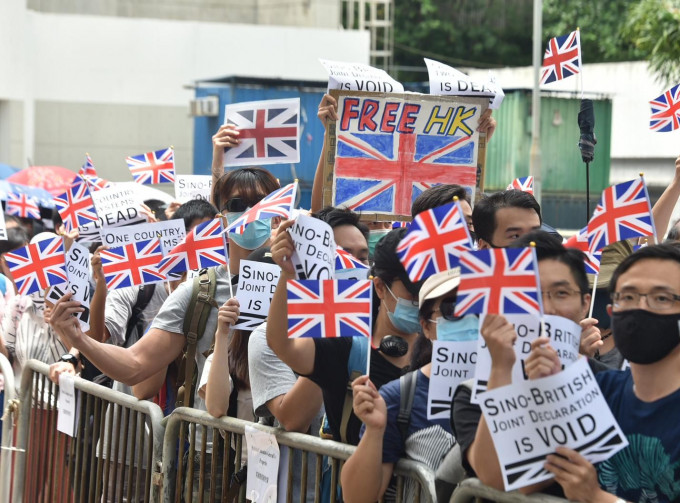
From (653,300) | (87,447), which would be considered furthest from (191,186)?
(653,300)

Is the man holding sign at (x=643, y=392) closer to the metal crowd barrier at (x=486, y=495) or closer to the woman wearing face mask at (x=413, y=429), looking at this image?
the metal crowd barrier at (x=486, y=495)

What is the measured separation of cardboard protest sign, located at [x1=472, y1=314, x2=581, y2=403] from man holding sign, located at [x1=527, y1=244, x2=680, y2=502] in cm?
15

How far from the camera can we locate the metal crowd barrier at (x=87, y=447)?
596cm

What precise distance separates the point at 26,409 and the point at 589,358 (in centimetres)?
410

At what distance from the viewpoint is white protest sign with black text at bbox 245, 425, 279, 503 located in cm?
498

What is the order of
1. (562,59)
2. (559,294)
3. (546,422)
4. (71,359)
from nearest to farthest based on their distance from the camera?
(546,422), (559,294), (71,359), (562,59)

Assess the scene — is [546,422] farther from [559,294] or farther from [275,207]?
[275,207]

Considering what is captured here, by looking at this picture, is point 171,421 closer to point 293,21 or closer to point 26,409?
point 26,409

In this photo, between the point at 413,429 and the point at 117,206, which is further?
the point at 117,206

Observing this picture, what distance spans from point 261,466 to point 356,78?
240 cm

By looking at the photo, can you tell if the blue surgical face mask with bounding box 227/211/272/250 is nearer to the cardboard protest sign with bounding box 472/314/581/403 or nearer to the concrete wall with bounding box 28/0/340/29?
the cardboard protest sign with bounding box 472/314/581/403

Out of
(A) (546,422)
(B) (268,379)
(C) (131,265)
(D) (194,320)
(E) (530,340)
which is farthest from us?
(C) (131,265)

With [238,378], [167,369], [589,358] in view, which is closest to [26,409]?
[167,369]

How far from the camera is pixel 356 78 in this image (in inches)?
261
